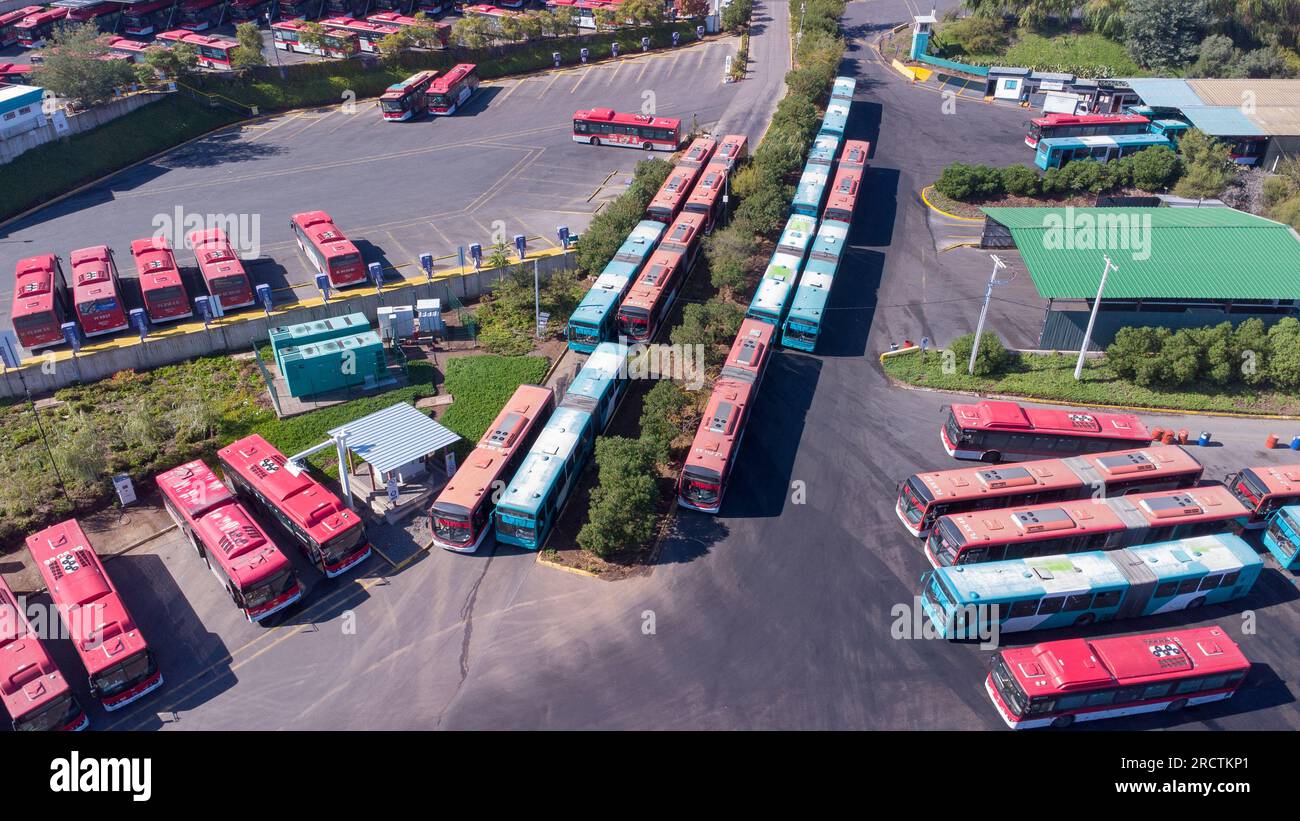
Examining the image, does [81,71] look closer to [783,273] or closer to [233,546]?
[233,546]

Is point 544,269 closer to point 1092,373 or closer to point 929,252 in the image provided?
point 929,252

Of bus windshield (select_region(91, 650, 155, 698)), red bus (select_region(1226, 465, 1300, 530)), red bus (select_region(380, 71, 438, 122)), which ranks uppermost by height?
red bus (select_region(380, 71, 438, 122))

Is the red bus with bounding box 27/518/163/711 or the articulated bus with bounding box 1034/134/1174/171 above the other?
the articulated bus with bounding box 1034/134/1174/171

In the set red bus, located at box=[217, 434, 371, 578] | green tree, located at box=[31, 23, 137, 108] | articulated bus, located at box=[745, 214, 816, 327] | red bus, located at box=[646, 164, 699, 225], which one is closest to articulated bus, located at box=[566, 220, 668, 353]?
red bus, located at box=[646, 164, 699, 225]

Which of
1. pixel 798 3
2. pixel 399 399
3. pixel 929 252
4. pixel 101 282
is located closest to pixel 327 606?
pixel 399 399

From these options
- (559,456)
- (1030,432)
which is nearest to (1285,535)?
(1030,432)

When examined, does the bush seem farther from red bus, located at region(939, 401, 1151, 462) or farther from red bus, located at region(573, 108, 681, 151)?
red bus, located at region(573, 108, 681, 151)
